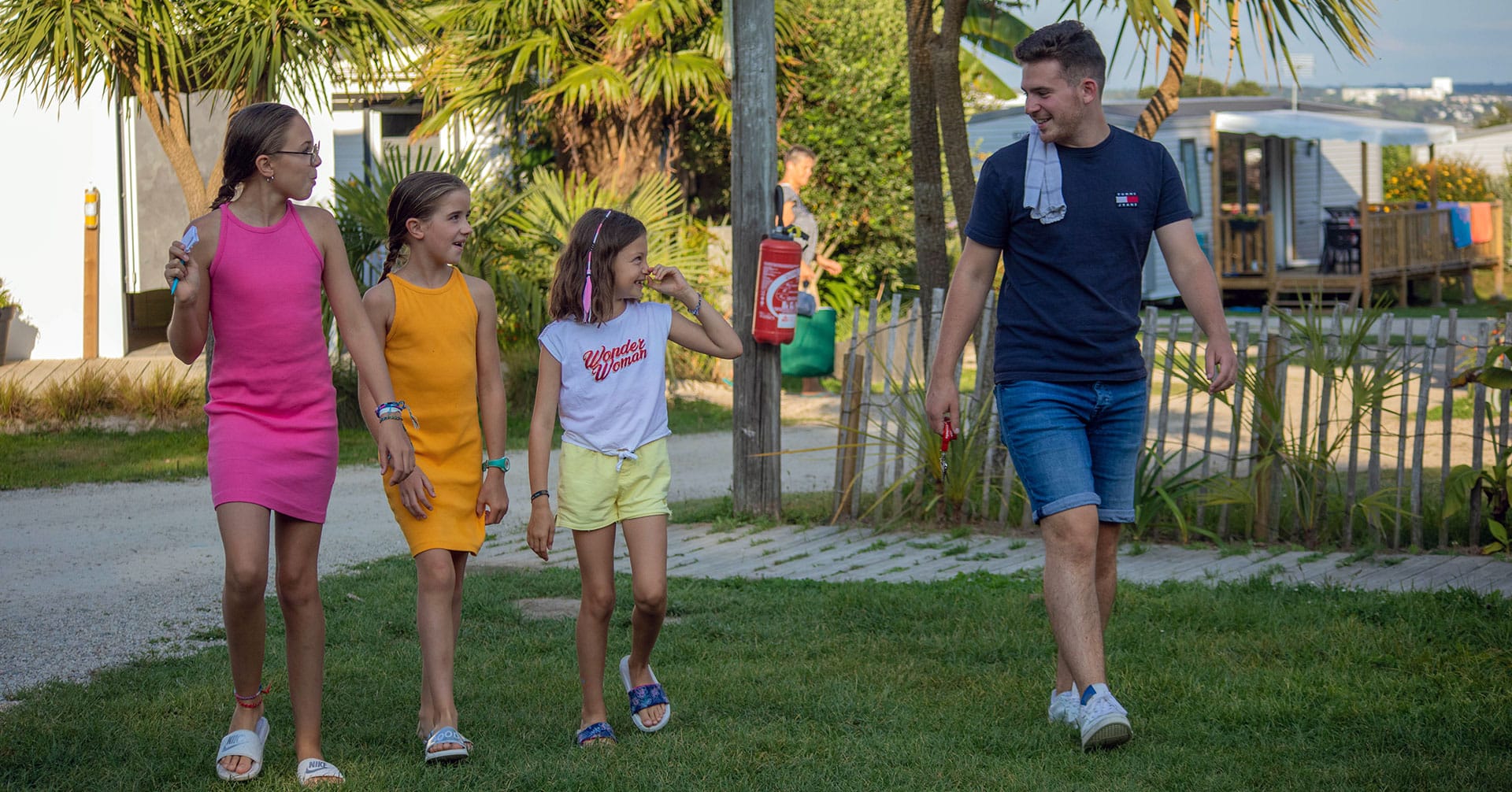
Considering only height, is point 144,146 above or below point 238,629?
above

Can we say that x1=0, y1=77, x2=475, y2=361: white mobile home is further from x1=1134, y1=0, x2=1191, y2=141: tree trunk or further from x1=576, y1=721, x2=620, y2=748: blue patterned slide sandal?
x1=576, y1=721, x2=620, y2=748: blue patterned slide sandal

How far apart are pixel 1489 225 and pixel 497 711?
25.2m

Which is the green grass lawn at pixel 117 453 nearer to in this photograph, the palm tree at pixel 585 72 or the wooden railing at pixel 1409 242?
the palm tree at pixel 585 72

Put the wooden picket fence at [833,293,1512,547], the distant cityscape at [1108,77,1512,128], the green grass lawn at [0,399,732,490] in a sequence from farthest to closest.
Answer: the distant cityscape at [1108,77,1512,128], the green grass lawn at [0,399,732,490], the wooden picket fence at [833,293,1512,547]

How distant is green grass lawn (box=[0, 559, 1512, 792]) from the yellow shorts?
1.97 feet

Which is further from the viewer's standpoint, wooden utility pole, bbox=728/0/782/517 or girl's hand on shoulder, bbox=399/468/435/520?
wooden utility pole, bbox=728/0/782/517

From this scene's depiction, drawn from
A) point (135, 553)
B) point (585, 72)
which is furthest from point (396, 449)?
point (585, 72)

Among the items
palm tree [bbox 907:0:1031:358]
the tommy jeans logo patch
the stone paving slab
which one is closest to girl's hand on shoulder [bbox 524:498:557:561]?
the tommy jeans logo patch

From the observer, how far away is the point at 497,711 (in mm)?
4023

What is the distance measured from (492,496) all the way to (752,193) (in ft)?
11.9

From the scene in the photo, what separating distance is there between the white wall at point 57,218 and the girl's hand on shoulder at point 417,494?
1086 cm

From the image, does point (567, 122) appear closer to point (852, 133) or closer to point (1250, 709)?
point (852, 133)

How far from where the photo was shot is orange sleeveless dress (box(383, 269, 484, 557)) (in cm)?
367

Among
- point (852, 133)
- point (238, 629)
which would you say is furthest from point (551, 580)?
point (852, 133)
